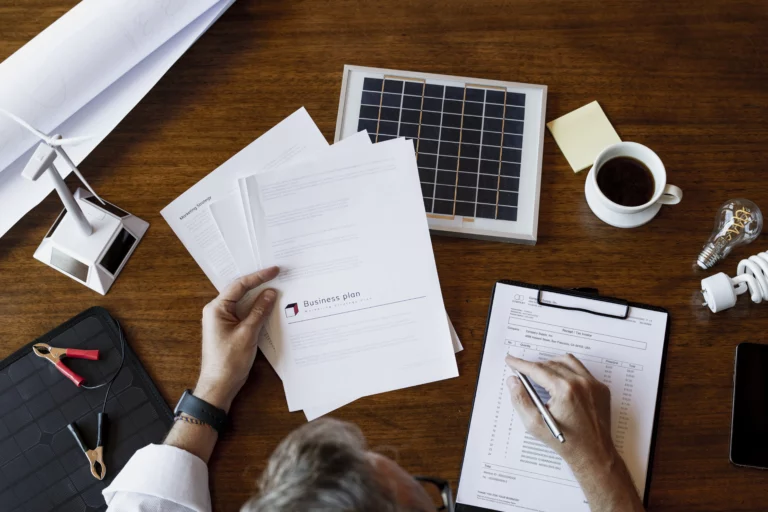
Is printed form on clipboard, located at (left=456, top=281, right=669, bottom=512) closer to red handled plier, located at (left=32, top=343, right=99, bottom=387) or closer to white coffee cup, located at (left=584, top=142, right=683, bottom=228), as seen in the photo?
white coffee cup, located at (left=584, top=142, right=683, bottom=228)

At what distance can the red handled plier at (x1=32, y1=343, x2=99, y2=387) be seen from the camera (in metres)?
0.92

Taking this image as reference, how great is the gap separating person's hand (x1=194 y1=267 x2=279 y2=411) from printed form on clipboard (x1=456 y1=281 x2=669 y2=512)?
0.33m

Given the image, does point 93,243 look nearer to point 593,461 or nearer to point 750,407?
point 593,461

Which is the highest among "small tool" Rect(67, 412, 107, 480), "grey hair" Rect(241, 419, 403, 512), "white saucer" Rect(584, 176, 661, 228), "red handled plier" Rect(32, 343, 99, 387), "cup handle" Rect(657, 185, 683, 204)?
"grey hair" Rect(241, 419, 403, 512)

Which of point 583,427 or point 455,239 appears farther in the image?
point 455,239

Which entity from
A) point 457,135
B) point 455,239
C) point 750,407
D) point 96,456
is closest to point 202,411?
point 96,456

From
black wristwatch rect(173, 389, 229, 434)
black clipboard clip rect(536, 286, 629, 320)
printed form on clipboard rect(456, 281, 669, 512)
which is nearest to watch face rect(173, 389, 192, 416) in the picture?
black wristwatch rect(173, 389, 229, 434)

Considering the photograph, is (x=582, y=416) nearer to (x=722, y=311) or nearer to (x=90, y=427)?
(x=722, y=311)

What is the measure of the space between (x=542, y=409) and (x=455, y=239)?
10.9 inches

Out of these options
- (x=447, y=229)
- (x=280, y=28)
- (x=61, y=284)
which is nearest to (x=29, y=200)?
(x=61, y=284)

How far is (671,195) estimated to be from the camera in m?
0.92

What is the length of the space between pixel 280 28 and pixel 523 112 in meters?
0.42

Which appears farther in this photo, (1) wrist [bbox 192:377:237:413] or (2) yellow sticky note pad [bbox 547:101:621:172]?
(2) yellow sticky note pad [bbox 547:101:621:172]

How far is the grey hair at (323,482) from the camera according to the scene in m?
0.56
